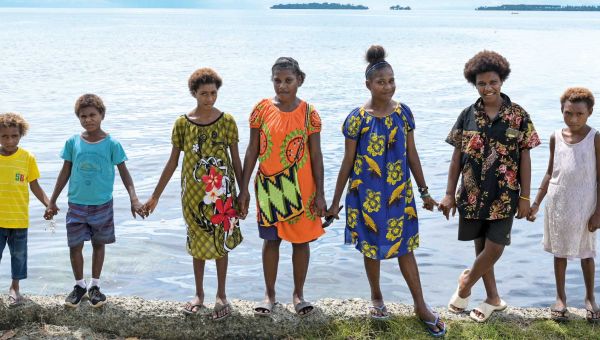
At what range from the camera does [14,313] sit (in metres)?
4.82

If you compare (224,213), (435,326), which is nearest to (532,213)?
(435,326)

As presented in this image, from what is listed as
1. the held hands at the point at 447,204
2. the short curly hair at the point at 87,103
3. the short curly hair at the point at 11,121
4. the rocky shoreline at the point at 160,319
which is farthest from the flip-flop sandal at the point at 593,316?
the short curly hair at the point at 11,121

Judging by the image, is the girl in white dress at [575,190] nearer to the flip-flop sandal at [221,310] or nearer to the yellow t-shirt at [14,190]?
the flip-flop sandal at [221,310]

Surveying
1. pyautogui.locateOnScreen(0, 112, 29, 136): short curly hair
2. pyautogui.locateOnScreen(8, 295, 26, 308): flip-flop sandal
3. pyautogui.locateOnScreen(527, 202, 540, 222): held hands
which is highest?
pyautogui.locateOnScreen(0, 112, 29, 136): short curly hair

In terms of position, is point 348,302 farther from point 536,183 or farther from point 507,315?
point 536,183

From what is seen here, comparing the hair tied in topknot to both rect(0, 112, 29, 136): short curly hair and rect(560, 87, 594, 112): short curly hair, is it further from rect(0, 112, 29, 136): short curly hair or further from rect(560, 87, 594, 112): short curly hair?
rect(0, 112, 29, 136): short curly hair

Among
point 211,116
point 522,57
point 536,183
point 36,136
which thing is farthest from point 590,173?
point 522,57

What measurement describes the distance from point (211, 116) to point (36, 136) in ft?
37.5

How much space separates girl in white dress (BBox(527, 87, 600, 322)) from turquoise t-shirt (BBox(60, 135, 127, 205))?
9.19 feet

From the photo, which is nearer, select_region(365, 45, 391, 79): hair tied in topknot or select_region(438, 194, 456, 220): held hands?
select_region(365, 45, 391, 79): hair tied in topknot

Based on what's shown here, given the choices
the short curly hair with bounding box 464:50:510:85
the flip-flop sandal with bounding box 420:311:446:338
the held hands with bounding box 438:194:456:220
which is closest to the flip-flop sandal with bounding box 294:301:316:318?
the flip-flop sandal with bounding box 420:311:446:338

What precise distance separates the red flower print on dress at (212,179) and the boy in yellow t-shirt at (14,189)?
123cm

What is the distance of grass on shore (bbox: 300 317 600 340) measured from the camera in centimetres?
455

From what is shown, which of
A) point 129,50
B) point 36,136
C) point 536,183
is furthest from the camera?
point 129,50
